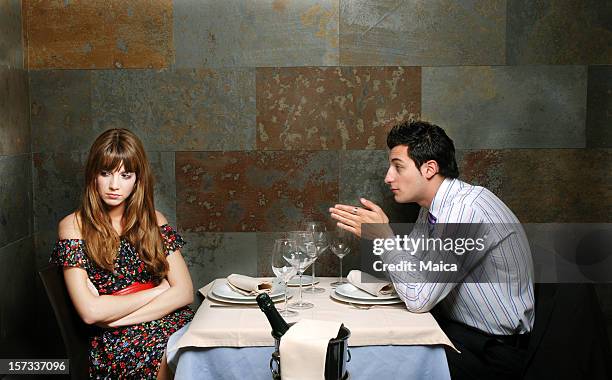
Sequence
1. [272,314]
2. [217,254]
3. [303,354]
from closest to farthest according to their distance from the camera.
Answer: [303,354] → [272,314] → [217,254]

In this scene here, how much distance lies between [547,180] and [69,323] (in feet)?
7.20

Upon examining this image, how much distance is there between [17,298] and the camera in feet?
10.2

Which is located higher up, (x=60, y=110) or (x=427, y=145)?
(x=60, y=110)

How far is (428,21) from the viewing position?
3154 mm

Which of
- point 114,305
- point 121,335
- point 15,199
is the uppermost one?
point 15,199

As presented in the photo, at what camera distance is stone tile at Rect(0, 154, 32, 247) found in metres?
2.93

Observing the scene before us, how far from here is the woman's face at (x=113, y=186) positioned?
2.71 meters

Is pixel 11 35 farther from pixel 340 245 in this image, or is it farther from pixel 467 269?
pixel 467 269

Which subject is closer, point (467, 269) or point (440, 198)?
point (467, 269)

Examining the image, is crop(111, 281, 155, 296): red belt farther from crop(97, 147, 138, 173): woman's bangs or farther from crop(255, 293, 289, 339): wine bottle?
crop(255, 293, 289, 339): wine bottle

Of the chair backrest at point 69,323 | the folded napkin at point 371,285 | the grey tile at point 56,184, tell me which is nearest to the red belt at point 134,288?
the chair backrest at point 69,323

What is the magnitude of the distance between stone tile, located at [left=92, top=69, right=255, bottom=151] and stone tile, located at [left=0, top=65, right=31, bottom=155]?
0.31m

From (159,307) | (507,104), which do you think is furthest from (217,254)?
(507,104)

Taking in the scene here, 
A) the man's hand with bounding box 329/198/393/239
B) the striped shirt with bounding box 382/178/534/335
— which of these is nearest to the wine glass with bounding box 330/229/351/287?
the man's hand with bounding box 329/198/393/239
